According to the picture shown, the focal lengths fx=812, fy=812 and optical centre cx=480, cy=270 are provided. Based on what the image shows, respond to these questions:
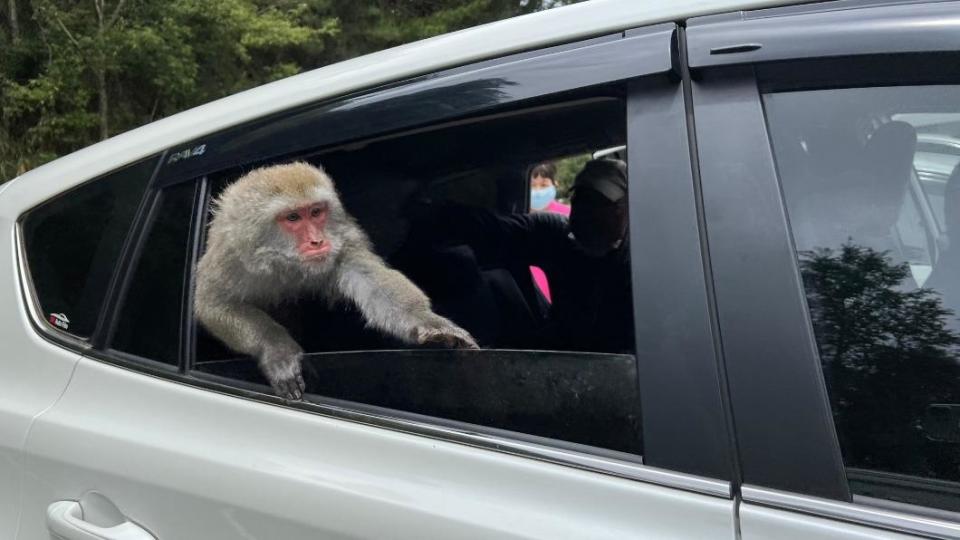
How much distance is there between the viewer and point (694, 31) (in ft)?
4.30

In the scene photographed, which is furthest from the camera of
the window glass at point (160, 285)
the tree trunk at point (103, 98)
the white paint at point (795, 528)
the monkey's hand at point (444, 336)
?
the tree trunk at point (103, 98)

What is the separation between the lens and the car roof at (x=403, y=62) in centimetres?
138

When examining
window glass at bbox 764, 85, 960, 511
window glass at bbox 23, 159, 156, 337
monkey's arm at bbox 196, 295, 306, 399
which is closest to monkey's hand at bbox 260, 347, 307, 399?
monkey's arm at bbox 196, 295, 306, 399

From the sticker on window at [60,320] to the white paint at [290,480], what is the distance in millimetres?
153

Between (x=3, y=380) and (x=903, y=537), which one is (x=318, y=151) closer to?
(x=3, y=380)

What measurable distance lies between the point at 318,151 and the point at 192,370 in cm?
52

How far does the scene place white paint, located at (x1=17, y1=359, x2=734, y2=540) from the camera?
120cm

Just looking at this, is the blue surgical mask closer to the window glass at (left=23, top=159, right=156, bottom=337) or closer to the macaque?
the macaque

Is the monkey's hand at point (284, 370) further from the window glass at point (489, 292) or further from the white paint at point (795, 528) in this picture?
the white paint at point (795, 528)

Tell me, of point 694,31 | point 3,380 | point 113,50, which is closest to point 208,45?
point 113,50

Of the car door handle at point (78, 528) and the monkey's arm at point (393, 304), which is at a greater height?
the monkey's arm at point (393, 304)

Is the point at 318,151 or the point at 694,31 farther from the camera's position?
the point at 318,151

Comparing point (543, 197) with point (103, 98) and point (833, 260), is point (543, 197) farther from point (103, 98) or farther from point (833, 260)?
point (103, 98)

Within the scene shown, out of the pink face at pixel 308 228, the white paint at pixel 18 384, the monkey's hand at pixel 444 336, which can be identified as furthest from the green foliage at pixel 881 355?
the white paint at pixel 18 384
